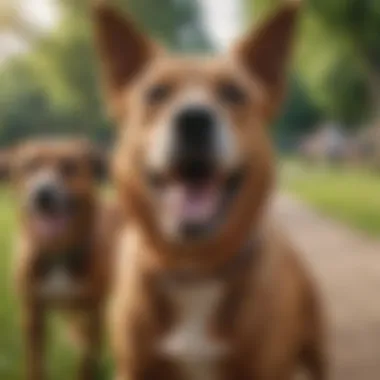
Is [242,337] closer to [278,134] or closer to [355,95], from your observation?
[278,134]

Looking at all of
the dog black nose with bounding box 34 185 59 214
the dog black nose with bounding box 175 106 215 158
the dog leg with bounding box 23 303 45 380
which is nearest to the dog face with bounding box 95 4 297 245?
the dog black nose with bounding box 175 106 215 158

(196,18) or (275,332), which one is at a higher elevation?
(196,18)

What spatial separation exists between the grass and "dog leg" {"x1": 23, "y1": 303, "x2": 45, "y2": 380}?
0.02m

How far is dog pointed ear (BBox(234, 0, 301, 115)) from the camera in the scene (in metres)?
0.78

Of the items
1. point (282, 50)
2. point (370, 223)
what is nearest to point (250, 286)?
point (282, 50)

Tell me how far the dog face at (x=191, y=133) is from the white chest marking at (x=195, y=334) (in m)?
0.07

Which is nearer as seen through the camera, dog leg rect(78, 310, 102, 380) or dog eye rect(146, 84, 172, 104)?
dog eye rect(146, 84, 172, 104)

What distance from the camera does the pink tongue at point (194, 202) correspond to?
73cm

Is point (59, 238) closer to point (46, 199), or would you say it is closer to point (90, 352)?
point (46, 199)

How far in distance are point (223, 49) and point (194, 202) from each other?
277 mm

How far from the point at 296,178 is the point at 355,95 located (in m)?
0.19

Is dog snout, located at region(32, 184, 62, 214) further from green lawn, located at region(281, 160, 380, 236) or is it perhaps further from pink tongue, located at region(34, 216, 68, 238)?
green lawn, located at region(281, 160, 380, 236)

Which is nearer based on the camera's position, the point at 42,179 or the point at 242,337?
the point at 242,337

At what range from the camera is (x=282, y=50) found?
791 mm
